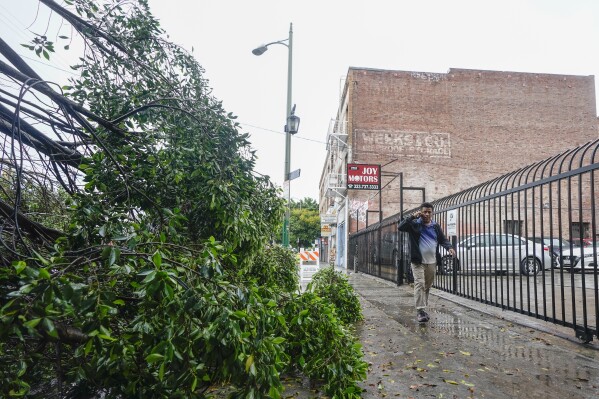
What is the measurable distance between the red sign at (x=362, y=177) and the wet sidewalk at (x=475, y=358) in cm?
1679

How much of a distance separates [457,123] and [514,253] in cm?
2772

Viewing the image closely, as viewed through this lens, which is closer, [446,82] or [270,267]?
[270,267]

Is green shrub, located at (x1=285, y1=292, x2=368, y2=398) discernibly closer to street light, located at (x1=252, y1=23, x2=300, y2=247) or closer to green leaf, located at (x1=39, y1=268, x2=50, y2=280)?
green leaf, located at (x1=39, y1=268, x2=50, y2=280)

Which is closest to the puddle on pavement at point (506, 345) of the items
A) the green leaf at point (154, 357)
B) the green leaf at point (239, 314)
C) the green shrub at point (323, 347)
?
the green shrub at point (323, 347)

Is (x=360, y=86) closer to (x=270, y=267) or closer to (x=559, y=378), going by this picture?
(x=270, y=267)

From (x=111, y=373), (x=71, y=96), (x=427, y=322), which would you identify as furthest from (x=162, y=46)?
(x=427, y=322)

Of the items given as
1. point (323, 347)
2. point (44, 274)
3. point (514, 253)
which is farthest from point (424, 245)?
point (44, 274)

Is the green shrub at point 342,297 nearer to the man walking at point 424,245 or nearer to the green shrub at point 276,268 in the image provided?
the green shrub at point 276,268

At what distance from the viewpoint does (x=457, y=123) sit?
31.9 metres

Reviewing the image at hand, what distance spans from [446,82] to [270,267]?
30122 mm

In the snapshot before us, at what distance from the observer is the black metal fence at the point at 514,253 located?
5.11 m

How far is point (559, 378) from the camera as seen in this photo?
12.8ft

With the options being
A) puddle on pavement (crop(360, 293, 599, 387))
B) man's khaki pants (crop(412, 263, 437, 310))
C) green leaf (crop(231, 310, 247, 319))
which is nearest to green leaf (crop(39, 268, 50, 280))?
green leaf (crop(231, 310, 247, 319))

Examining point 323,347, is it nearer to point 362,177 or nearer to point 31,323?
point 31,323
